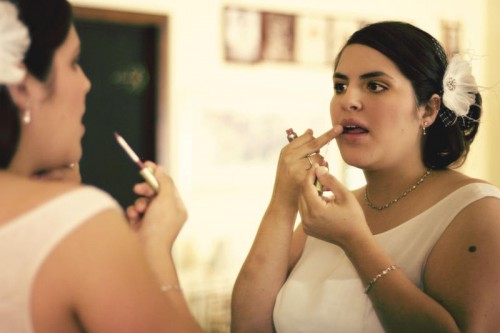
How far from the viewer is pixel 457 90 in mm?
1438

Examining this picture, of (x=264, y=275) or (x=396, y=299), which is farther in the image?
(x=264, y=275)

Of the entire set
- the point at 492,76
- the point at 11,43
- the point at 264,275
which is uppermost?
the point at 11,43

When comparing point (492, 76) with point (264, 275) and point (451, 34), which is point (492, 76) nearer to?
point (451, 34)

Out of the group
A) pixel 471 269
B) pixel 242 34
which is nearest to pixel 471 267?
pixel 471 269

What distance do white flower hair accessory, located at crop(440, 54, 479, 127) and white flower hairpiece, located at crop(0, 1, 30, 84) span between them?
1.00m

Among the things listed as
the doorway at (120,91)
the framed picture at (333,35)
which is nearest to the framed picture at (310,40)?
the framed picture at (333,35)

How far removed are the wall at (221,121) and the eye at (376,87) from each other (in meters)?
1.75

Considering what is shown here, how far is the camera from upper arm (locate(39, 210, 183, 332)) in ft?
2.39

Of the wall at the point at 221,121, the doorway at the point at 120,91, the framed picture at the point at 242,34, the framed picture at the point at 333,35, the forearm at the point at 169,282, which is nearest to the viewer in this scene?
the forearm at the point at 169,282

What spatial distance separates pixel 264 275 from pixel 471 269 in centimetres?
50

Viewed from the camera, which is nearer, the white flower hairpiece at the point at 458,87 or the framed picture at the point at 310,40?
the white flower hairpiece at the point at 458,87

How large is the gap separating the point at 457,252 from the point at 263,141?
215cm

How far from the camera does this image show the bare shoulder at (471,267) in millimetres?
1107

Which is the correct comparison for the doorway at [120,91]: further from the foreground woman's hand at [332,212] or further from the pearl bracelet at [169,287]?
the pearl bracelet at [169,287]
